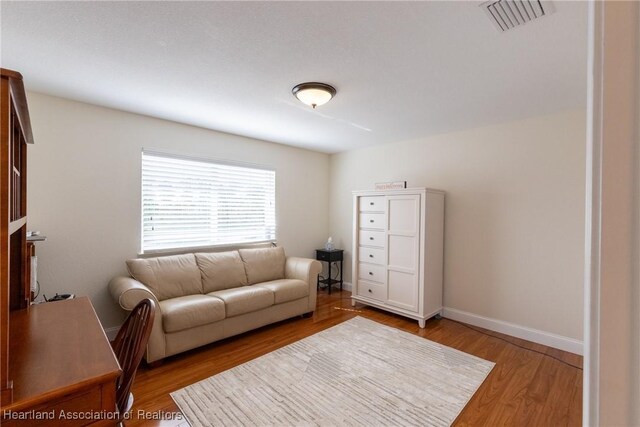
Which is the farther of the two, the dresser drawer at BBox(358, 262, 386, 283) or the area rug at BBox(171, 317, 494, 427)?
the dresser drawer at BBox(358, 262, 386, 283)

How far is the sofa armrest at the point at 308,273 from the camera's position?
12.3ft

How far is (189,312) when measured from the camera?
267 cm

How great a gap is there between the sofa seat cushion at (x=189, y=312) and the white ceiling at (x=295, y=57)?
1.93 metres

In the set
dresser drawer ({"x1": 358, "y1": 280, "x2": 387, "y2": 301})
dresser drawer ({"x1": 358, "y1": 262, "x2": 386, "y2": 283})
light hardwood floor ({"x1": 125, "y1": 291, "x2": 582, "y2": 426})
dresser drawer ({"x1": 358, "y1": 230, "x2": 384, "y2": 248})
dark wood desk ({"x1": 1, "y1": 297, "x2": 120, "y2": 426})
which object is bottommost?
light hardwood floor ({"x1": 125, "y1": 291, "x2": 582, "y2": 426})

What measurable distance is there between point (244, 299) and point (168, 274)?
855 millimetres

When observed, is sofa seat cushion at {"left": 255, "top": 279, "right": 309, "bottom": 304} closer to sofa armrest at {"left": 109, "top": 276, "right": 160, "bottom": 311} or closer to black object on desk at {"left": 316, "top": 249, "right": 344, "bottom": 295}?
black object on desk at {"left": 316, "top": 249, "right": 344, "bottom": 295}

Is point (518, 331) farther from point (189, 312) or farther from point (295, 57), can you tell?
point (295, 57)

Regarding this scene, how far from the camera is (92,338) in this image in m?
1.36

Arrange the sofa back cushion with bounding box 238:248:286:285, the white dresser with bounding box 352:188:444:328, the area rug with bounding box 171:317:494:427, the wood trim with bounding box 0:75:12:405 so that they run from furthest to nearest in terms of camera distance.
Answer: the sofa back cushion with bounding box 238:248:286:285 < the white dresser with bounding box 352:188:444:328 < the area rug with bounding box 171:317:494:427 < the wood trim with bounding box 0:75:12:405

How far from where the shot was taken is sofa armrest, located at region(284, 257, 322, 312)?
3736 millimetres

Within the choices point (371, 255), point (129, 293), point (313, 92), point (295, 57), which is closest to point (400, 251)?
point (371, 255)

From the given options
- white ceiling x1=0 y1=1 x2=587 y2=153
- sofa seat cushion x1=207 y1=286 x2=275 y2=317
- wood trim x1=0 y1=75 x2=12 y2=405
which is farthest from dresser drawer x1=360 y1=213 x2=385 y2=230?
wood trim x1=0 y1=75 x2=12 y2=405

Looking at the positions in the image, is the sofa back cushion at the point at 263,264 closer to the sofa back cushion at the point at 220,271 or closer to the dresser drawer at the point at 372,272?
the sofa back cushion at the point at 220,271

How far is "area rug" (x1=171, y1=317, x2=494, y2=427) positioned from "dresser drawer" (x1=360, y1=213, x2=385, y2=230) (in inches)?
57.1
